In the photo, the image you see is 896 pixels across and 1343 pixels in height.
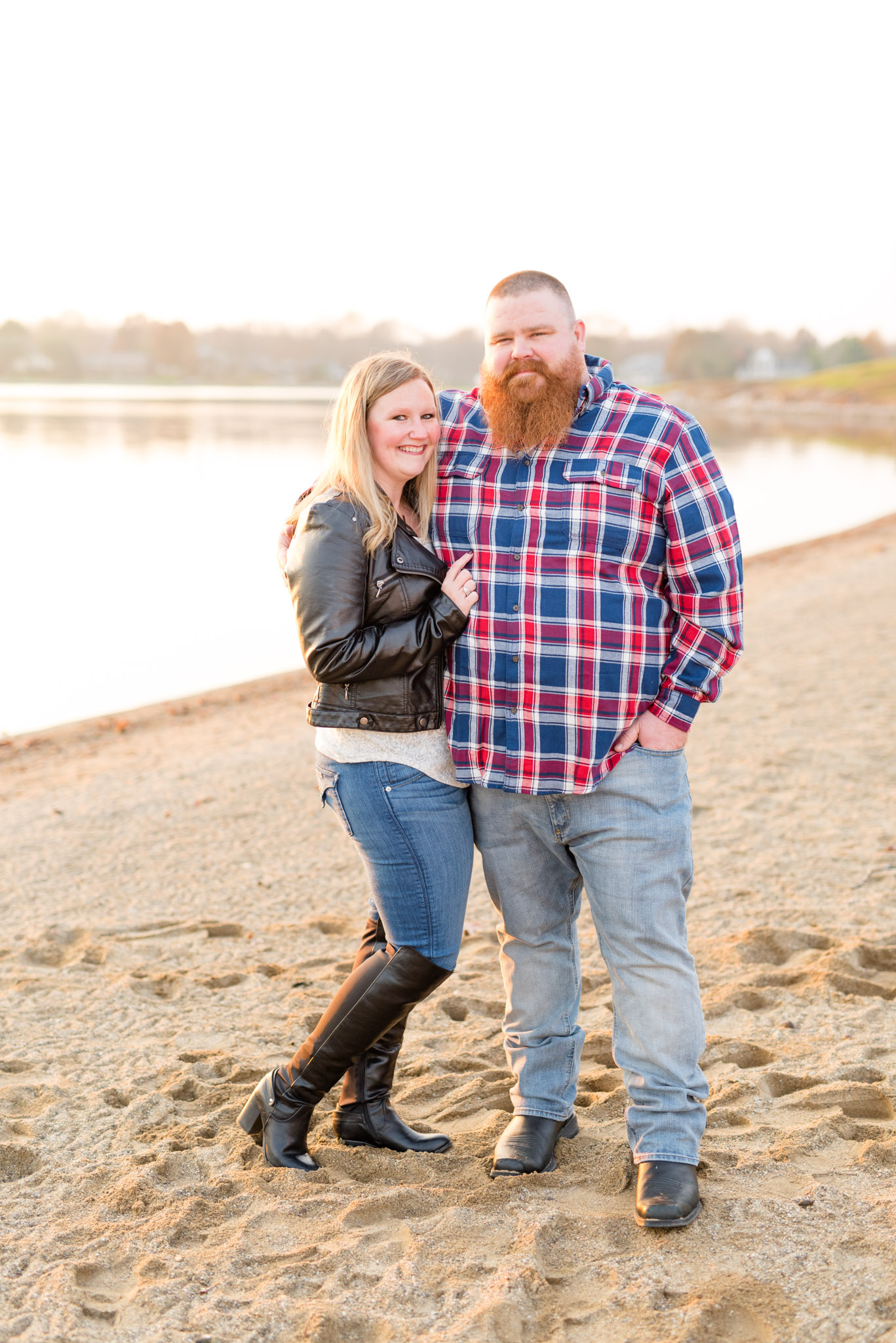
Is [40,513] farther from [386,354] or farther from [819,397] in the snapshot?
[819,397]

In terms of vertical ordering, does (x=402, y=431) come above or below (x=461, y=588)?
above

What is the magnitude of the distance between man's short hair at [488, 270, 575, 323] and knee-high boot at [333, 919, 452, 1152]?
1.80m

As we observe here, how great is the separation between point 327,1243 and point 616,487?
2.02 metres

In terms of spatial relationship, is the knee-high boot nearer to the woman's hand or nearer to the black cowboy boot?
the black cowboy boot

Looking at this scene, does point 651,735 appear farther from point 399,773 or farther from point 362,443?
point 362,443

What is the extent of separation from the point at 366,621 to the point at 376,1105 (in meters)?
1.44

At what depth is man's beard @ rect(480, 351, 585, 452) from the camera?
3045 mm

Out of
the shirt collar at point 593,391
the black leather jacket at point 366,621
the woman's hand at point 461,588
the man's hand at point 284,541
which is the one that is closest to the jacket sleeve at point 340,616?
the black leather jacket at point 366,621

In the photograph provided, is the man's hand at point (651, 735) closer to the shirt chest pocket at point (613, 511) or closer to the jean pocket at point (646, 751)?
the jean pocket at point (646, 751)

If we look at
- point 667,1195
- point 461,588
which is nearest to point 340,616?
point 461,588

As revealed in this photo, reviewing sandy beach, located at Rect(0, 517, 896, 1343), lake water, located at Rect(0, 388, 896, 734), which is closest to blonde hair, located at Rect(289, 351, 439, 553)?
sandy beach, located at Rect(0, 517, 896, 1343)

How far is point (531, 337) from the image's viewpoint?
123 inches

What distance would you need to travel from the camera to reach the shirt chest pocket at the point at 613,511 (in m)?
3.00

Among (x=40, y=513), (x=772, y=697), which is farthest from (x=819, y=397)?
(x=772, y=697)
